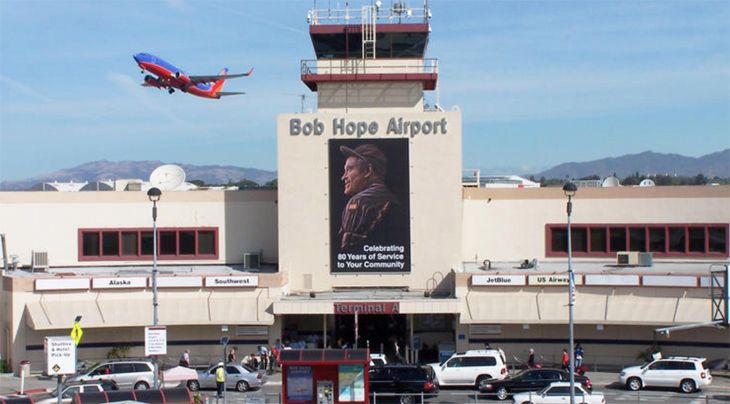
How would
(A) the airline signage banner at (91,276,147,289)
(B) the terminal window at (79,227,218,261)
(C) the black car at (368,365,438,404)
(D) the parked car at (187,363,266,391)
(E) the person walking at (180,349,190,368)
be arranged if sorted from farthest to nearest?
(B) the terminal window at (79,227,218,261) → (A) the airline signage banner at (91,276,147,289) → (E) the person walking at (180,349,190,368) → (D) the parked car at (187,363,266,391) → (C) the black car at (368,365,438,404)

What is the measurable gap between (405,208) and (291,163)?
242 inches

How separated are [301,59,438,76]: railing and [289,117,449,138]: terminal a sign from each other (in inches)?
112

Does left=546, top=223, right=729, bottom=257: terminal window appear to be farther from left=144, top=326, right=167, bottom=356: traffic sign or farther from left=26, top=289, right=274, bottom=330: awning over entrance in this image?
left=144, top=326, right=167, bottom=356: traffic sign

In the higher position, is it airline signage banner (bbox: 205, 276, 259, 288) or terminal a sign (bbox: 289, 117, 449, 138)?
terminal a sign (bbox: 289, 117, 449, 138)

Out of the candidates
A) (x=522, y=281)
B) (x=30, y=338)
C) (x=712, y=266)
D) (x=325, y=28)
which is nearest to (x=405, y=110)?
(x=325, y=28)

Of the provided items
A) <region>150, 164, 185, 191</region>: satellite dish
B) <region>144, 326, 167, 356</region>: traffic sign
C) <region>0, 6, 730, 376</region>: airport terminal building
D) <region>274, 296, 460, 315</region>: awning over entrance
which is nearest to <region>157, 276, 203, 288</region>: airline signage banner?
<region>0, 6, 730, 376</region>: airport terminal building

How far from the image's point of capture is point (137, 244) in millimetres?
55562

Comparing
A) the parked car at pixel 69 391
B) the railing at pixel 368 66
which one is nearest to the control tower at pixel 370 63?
the railing at pixel 368 66

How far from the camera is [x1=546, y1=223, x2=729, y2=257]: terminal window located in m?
53.9

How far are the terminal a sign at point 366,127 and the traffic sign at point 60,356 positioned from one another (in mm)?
23214

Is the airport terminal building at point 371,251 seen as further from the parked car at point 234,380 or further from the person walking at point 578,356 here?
the parked car at point 234,380

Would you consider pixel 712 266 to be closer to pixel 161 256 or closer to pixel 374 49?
pixel 374 49

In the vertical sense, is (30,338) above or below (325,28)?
below

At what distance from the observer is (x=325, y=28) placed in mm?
52250
